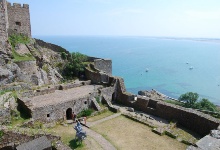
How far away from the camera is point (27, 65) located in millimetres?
21547

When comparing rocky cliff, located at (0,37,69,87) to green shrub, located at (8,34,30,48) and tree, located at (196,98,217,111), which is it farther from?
tree, located at (196,98,217,111)

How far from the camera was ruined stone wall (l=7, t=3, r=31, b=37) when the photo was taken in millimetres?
24736

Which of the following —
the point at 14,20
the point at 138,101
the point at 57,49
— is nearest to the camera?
the point at 138,101

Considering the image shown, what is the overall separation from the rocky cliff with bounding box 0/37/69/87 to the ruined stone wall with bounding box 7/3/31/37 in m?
1.30

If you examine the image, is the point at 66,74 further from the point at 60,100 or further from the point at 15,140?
the point at 15,140

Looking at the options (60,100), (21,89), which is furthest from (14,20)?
(60,100)

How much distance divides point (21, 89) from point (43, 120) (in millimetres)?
4278

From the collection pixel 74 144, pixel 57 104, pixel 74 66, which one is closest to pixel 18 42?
pixel 74 66

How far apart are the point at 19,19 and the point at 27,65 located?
7.24 metres

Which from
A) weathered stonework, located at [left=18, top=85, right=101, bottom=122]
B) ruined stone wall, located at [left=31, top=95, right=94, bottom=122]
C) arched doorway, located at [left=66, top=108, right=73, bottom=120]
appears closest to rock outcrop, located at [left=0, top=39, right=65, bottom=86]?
weathered stonework, located at [left=18, top=85, right=101, bottom=122]

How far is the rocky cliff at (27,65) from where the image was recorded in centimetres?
1970

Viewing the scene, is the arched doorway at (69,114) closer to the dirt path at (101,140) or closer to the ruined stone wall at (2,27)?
the dirt path at (101,140)

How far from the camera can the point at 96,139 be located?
15156mm

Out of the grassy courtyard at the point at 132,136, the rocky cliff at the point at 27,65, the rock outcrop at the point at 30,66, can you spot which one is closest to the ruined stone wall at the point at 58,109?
the grassy courtyard at the point at 132,136
